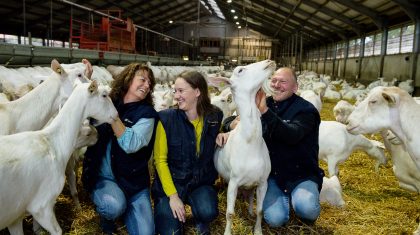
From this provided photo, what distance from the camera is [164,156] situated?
140 inches

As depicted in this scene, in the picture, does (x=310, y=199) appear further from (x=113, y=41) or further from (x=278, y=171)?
(x=113, y=41)

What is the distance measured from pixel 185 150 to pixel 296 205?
1.24m

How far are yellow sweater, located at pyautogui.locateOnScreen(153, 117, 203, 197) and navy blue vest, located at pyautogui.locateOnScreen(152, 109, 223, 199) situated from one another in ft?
0.16

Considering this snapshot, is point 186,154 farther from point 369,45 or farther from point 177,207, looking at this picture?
point 369,45

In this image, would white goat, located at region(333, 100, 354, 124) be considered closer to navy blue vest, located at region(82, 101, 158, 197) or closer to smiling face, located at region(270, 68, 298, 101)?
smiling face, located at region(270, 68, 298, 101)

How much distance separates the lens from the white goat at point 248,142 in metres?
3.31

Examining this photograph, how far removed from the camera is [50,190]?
2.91m

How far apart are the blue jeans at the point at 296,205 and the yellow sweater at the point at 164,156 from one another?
957 millimetres

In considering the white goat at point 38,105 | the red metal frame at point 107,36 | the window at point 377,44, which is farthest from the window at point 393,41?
the white goat at point 38,105

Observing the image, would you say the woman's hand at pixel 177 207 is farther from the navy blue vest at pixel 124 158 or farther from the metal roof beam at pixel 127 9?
the metal roof beam at pixel 127 9

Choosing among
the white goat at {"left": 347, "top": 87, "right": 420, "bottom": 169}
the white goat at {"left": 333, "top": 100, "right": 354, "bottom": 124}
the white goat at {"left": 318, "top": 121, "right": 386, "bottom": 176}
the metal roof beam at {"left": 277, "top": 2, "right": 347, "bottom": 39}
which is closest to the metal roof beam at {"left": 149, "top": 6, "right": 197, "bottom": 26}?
the metal roof beam at {"left": 277, "top": 2, "right": 347, "bottom": 39}

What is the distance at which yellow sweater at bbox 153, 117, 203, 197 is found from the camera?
11.4ft

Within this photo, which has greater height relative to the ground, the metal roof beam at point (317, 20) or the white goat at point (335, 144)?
the metal roof beam at point (317, 20)

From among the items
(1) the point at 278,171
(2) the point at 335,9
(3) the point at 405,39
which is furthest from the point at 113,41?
(1) the point at 278,171
